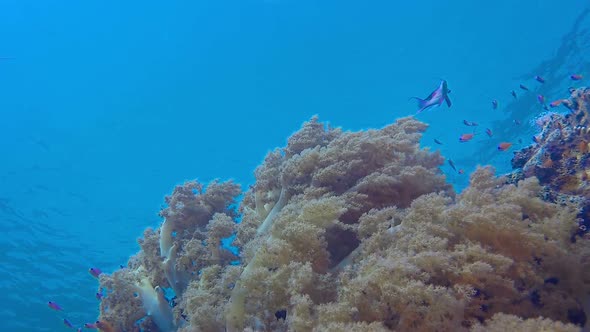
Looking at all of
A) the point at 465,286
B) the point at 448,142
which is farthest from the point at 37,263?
the point at 465,286

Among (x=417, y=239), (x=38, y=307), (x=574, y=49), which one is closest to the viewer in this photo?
(x=417, y=239)

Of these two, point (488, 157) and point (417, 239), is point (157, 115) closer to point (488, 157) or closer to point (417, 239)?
point (488, 157)

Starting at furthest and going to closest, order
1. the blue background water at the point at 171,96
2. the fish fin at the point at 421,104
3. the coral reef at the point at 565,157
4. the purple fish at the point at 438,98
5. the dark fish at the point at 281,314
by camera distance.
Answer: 1. the blue background water at the point at 171,96
2. the fish fin at the point at 421,104
3. the purple fish at the point at 438,98
4. the coral reef at the point at 565,157
5. the dark fish at the point at 281,314

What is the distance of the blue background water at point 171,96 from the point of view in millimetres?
29250

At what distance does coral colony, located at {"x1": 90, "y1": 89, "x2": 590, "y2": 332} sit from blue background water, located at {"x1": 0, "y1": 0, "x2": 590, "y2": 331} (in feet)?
84.2

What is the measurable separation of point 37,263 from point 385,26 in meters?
36.7

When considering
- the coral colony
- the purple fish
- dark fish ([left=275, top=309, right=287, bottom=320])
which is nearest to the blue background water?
the purple fish

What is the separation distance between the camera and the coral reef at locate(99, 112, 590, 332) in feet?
9.12

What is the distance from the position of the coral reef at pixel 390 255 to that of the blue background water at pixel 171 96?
26.0 metres

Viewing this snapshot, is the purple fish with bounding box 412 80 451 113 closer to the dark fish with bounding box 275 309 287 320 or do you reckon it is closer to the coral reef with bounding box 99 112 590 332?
the coral reef with bounding box 99 112 590 332

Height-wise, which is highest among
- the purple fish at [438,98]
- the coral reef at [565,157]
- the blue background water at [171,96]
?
the blue background water at [171,96]

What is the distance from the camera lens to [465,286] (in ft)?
8.88

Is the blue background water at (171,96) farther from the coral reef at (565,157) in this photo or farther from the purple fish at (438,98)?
the coral reef at (565,157)

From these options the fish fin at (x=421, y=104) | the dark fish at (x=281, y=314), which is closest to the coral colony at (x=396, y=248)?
the dark fish at (x=281, y=314)
